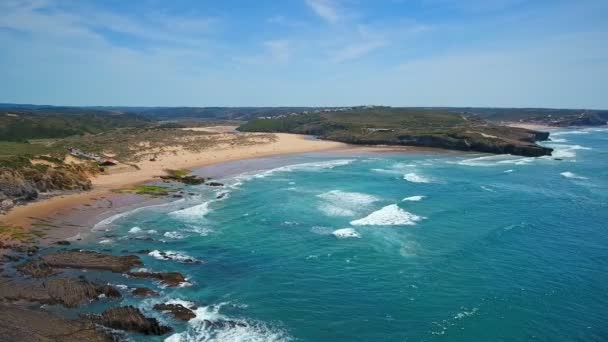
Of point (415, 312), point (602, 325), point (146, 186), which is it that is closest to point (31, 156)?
point (146, 186)

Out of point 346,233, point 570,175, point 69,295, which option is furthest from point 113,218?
point 570,175

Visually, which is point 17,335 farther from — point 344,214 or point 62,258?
point 344,214

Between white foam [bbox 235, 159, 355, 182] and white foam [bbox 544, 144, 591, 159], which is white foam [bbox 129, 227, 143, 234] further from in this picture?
white foam [bbox 544, 144, 591, 159]

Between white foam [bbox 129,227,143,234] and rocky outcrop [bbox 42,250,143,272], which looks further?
white foam [bbox 129,227,143,234]

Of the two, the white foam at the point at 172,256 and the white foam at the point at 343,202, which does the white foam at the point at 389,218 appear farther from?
the white foam at the point at 172,256

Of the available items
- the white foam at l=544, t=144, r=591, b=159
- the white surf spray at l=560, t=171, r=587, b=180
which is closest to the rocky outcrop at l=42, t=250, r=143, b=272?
the white surf spray at l=560, t=171, r=587, b=180

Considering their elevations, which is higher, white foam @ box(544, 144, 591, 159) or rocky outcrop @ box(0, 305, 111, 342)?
white foam @ box(544, 144, 591, 159)

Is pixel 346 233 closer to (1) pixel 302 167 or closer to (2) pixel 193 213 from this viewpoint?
(2) pixel 193 213
